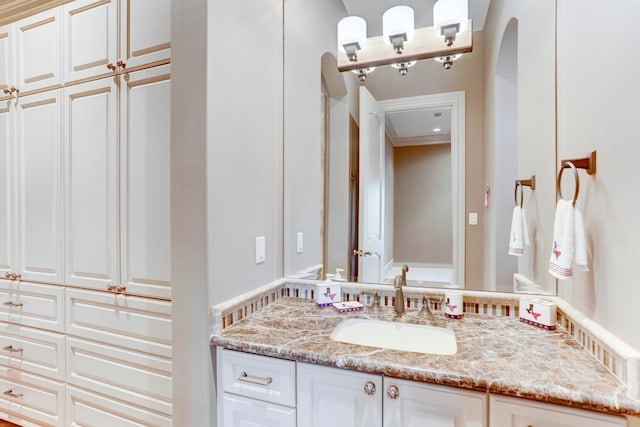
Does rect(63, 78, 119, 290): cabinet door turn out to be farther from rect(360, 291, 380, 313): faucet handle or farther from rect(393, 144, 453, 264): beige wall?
rect(393, 144, 453, 264): beige wall

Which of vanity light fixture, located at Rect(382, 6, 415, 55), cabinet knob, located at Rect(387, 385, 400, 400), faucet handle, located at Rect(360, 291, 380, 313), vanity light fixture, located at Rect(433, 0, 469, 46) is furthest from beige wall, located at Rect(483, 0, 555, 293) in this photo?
cabinet knob, located at Rect(387, 385, 400, 400)

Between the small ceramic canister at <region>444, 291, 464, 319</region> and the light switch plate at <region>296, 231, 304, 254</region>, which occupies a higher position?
the light switch plate at <region>296, 231, 304, 254</region>

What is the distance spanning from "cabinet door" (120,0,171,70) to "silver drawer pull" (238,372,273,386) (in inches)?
52.9

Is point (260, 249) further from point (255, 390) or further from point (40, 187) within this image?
point (40, 187)

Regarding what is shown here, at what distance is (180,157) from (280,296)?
2.85 ft

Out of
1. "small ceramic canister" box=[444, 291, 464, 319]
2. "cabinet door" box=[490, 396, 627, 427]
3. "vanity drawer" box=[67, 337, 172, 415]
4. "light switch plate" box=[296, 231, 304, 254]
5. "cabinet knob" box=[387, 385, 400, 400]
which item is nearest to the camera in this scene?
"cabinet door" box=[490, 396, 627, 427]

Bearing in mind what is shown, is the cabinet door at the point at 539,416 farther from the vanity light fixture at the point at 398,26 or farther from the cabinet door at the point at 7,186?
the cabinet door at the point at 7,186

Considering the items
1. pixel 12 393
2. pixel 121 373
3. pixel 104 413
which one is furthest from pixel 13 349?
pixel 121 373

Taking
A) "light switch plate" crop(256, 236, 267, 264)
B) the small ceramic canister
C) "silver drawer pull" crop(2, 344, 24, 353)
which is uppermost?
"light switch plate" crop(256, 236, 267, 264)

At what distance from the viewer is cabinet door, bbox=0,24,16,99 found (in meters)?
1.81

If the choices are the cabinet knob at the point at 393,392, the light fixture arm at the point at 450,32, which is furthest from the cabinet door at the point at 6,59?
the cabinet knob at the point at 393,392

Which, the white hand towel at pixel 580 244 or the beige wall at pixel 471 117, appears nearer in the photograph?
the white hand towel at pixel 580 244

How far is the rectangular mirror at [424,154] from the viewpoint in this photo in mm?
1375

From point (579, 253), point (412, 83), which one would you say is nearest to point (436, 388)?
point (579, 253)
